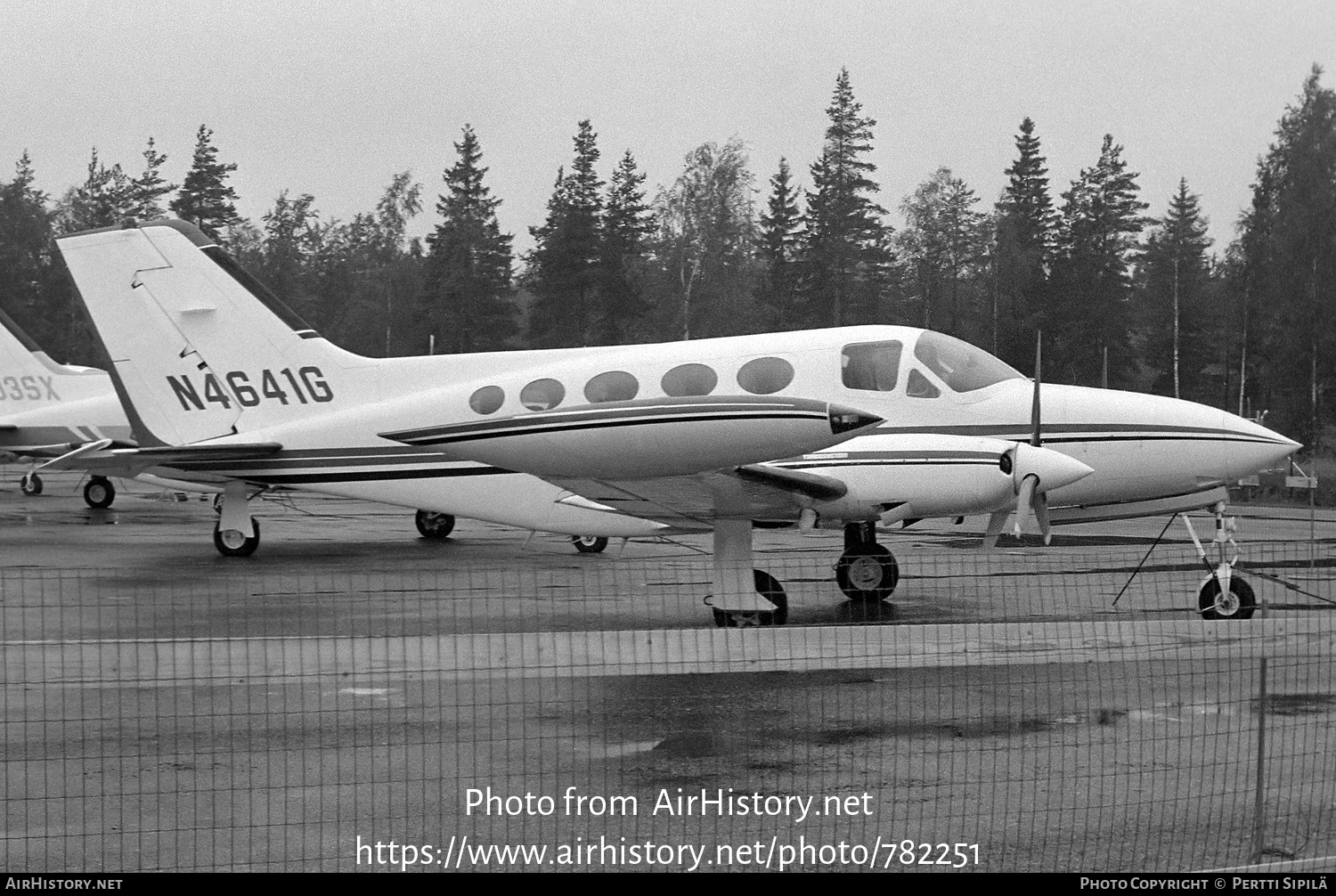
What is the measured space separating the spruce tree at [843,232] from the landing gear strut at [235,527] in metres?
35.8

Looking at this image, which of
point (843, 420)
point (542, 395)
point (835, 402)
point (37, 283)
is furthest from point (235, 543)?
point (37, 283)

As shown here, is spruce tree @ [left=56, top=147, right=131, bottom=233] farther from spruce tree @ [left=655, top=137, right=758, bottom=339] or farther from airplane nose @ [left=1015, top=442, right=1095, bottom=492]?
airplane nose @ [left=1015, top=442, right=1095, bottom=492]

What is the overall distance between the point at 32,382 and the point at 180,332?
1472 centimetres

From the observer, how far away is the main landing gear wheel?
10.3 meters

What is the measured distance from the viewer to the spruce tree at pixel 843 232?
2061 inches

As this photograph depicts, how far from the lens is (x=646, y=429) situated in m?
8.75

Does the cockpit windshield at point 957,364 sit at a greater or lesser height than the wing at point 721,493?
greater

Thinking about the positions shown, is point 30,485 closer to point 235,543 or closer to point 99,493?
point 99,493

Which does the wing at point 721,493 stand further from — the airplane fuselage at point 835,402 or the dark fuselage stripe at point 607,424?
the dark fuselage stripe at point 607,424

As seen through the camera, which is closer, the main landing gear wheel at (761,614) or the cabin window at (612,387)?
the main landing gear wheel at (761,614)

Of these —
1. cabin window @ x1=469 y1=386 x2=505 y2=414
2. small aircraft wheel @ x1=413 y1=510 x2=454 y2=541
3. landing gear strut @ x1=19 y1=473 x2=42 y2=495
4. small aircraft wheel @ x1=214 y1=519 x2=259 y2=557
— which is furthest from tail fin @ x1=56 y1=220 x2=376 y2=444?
landing gear strut @ x1=19 y1=473 x2=42 y2=495

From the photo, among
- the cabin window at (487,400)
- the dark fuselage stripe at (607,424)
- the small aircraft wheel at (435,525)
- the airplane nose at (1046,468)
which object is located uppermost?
the cabin window at (487,400)

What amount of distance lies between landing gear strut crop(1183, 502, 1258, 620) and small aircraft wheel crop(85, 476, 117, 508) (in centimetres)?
2124

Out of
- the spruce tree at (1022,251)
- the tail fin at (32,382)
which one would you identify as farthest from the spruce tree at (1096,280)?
the tail fin at (32,382)
